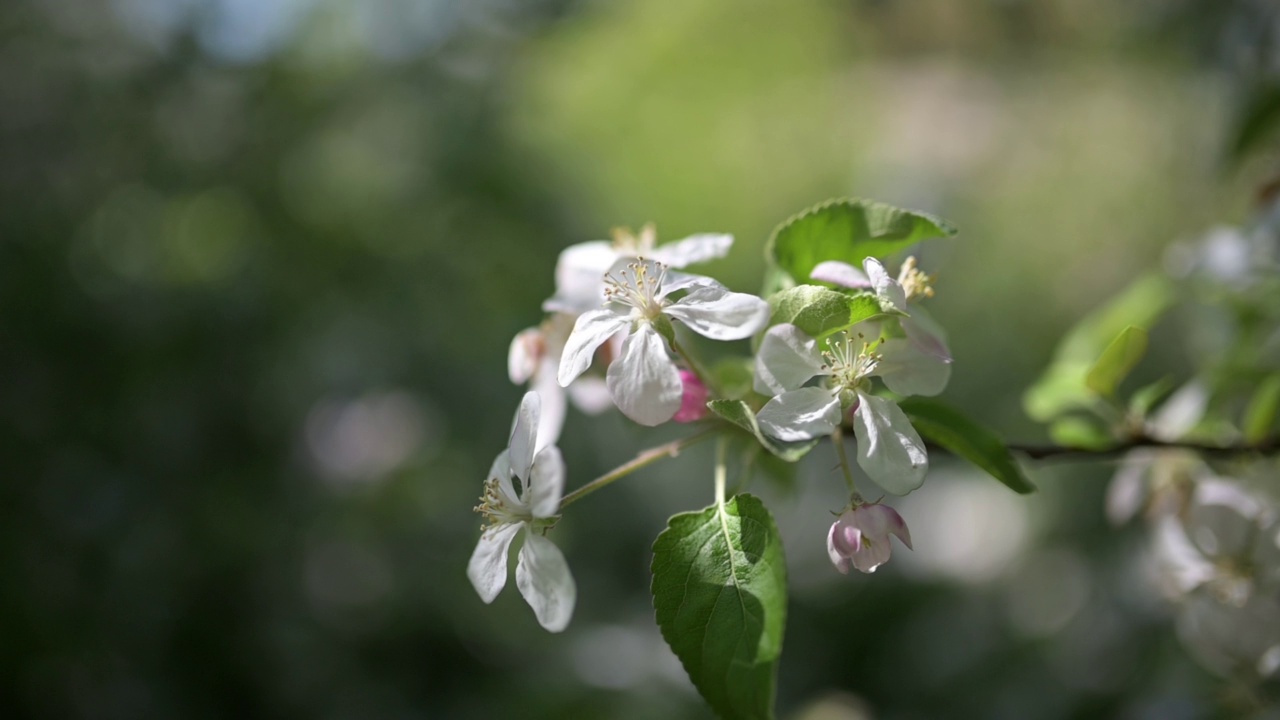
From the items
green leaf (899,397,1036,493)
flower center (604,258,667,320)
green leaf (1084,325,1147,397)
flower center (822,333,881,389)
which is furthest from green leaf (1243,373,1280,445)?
flower center (604,258,667,320)

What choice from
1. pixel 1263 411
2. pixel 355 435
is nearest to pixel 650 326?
pixel 1263 411

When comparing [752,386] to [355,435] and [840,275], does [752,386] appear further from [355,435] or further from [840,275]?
[355,435]

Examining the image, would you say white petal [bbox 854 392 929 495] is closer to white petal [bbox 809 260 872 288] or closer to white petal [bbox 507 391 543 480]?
white petal [bbox 809 260 872 288]

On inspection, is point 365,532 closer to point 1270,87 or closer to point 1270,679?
point 1270,679

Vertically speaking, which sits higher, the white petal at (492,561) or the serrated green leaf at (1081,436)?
the white petal at (492,561)

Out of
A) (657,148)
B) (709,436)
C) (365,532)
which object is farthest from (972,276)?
(709,436)

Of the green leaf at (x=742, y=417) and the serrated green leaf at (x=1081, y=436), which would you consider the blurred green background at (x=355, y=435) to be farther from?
the green leaf at (x=742, y=417)

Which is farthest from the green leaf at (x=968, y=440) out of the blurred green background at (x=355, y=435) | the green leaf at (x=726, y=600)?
the blurred green background at (x=355, y=435)
